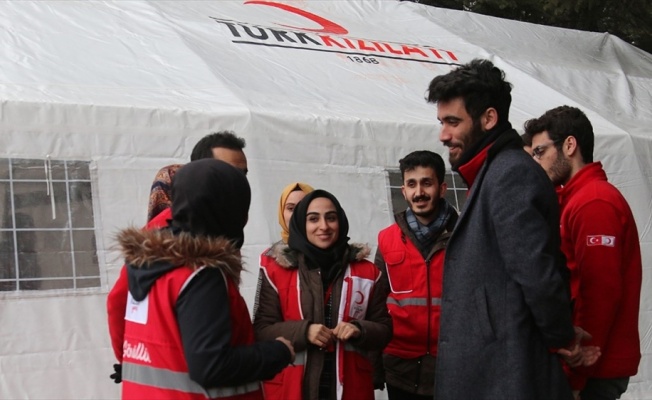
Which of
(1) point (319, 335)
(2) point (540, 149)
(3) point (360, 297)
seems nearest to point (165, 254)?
(1) point (319, 335)

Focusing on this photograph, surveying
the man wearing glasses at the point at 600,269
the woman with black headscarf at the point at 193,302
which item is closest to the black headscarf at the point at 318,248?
the man wearing glasses at the point at 600,269

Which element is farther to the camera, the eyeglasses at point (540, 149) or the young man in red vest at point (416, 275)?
the young man in red vest at point (416, 275)

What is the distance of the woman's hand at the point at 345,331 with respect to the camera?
3441mm

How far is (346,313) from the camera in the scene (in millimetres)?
3650

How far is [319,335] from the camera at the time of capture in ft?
11.2

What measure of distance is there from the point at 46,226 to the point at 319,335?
1.92 meters

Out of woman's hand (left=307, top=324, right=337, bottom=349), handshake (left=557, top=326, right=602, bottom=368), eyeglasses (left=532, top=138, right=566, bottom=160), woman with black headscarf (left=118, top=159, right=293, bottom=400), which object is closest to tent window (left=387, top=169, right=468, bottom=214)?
eyeglasses (left=532, top=138, right=566, bottom=160)

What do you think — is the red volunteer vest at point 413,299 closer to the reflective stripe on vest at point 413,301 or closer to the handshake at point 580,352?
the reflective stripe on vest at point 413,301

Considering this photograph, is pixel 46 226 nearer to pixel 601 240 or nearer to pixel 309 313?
pixel 309 313

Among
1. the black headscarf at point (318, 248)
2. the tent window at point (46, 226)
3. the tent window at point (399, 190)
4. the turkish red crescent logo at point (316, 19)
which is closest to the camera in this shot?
the black headscarf at point (318, 248)

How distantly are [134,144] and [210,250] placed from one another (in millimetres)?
2519

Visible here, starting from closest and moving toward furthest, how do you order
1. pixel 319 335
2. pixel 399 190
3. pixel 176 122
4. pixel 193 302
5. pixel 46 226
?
1. pixel 193 302
2. pixel 319 335
3. pixel 46 226
4. pixel 176 122
5. pixel 399 190

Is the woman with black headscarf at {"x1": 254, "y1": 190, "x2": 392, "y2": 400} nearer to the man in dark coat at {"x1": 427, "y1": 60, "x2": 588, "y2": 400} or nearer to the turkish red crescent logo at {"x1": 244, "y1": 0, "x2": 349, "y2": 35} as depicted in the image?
the man in dark coat at {"x1": 427, "y1": 60, "x2": 588, "y2": 400}

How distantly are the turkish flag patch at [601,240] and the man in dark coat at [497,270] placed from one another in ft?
1.12
